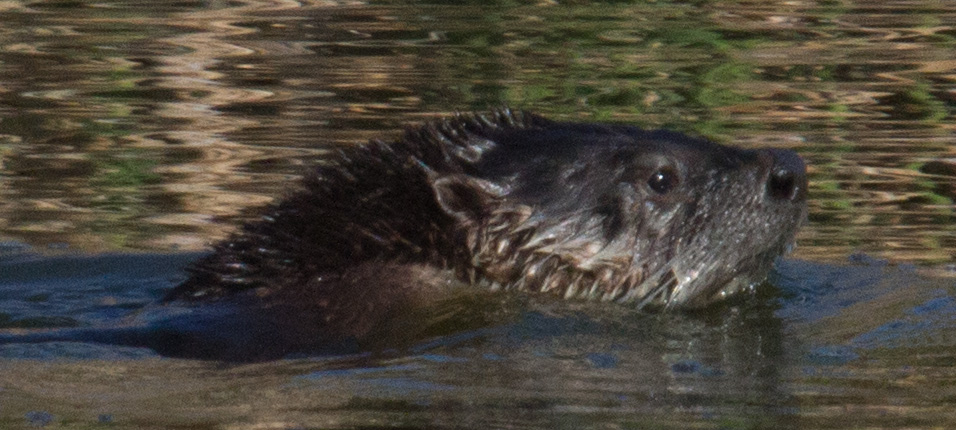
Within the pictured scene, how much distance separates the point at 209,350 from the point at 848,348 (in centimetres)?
248

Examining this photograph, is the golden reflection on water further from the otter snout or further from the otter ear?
Result: the otter ear

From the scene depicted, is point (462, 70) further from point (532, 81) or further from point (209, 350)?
point (209, 350)

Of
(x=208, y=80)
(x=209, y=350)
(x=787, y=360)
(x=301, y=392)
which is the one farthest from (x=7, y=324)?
(x=208, y=80)

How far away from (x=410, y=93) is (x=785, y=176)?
17.3 feet

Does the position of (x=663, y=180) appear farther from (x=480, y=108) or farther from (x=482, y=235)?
(x=480, y=108)

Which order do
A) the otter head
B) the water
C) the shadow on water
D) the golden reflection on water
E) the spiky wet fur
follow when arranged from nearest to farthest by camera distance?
1. the shadow on water
2. the water
3. the spiky wet fur
4. the otter head
5. the golden reflection on water

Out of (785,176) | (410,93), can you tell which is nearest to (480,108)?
(410,93)

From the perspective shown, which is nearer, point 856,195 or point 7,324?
point 7,324

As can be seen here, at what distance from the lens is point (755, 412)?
17.1ft

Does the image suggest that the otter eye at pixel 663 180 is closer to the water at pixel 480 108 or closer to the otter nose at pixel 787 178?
the otter nose at pixel 787 178

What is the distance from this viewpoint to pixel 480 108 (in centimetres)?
1106

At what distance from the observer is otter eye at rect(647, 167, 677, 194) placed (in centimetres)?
692

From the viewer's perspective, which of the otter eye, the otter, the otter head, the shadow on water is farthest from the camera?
the otter eye

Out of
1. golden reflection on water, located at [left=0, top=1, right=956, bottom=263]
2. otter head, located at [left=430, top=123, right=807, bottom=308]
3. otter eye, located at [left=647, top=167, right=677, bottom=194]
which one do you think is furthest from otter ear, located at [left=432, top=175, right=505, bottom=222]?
golden reflection on water, located at [left=0, top=1, right=956, bottom=263]
